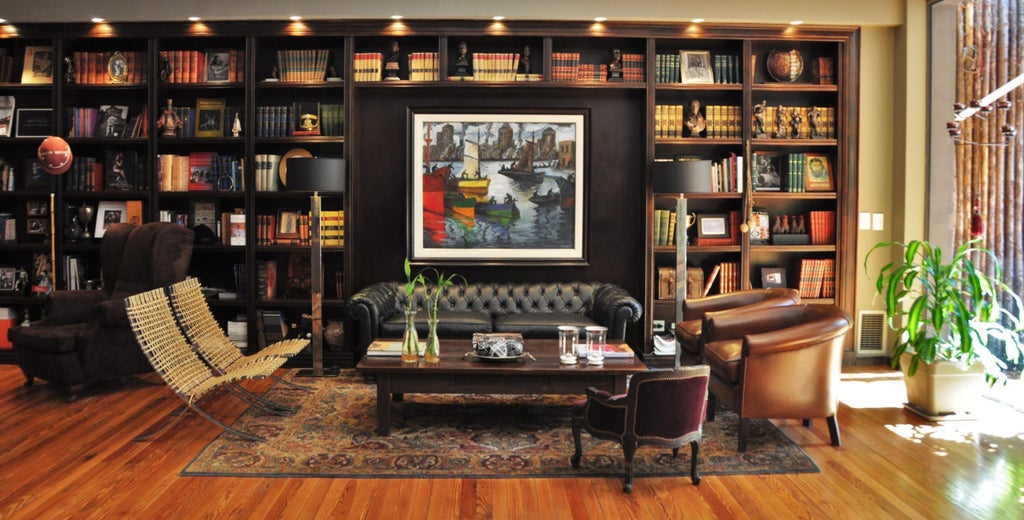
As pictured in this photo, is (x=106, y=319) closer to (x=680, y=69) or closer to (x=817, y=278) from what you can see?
(x=680, y=69)

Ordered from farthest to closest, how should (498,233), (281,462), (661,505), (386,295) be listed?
(498,233), (386,295), (281,462), (661,505)

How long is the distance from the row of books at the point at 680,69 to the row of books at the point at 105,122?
180 inches

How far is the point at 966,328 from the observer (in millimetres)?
4949

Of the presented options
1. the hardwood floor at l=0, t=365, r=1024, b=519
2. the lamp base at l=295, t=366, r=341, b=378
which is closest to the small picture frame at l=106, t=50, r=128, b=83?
the lamp base at l=295, t=366, r=341, b=378

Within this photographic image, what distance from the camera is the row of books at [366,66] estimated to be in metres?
6.69

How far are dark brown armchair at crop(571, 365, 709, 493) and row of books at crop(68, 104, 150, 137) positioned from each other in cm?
505

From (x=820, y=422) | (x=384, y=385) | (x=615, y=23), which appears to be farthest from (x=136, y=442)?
(x=615, y=23)

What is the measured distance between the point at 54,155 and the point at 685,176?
5259 millimetres

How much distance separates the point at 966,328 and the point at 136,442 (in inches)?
206

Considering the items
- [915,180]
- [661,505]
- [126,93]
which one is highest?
[126,93]

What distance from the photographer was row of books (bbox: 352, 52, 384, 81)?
6.69m

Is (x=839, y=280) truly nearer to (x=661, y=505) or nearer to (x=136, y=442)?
(x=661, y=505)

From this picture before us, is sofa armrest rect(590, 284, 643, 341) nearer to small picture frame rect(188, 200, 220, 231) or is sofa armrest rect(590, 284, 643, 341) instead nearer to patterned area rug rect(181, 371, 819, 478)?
Result: patterned area rug rect(181, 371, 819, 478)

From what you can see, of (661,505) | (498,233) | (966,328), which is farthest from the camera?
(498,233)
